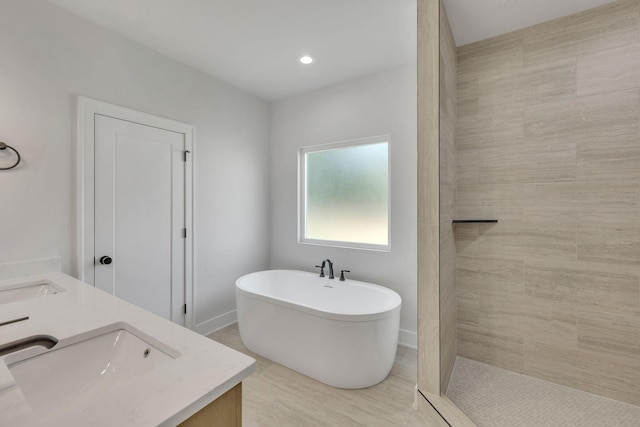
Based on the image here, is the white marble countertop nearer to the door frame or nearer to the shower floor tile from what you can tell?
the door frame

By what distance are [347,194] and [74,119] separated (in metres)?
2.37

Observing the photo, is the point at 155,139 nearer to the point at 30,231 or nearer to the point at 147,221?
the point at 147,221

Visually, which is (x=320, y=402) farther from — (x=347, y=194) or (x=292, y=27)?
(x=292, y=27)

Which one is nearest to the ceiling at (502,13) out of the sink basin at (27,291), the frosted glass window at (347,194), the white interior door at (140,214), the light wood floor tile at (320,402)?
the frosted glass window at (347,194)

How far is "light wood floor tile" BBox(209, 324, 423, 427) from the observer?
5.63 ft

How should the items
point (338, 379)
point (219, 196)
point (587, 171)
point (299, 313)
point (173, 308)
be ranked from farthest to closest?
point (219, 196) → point (173, 308) → point (299, 313) → point (338, 379) → point (587, 171)

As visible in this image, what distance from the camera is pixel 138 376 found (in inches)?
28.9

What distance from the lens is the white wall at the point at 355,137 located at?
2.63 meters

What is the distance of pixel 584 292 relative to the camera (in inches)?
62.2

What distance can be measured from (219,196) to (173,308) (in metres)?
1.17

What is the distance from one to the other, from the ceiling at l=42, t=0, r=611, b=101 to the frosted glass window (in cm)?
80

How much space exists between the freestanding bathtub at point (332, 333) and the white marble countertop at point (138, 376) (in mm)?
1220

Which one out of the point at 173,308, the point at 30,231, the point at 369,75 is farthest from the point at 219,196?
the point at 369,75

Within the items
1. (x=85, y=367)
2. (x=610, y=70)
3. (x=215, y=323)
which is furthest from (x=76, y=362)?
(x=610, y=70)
